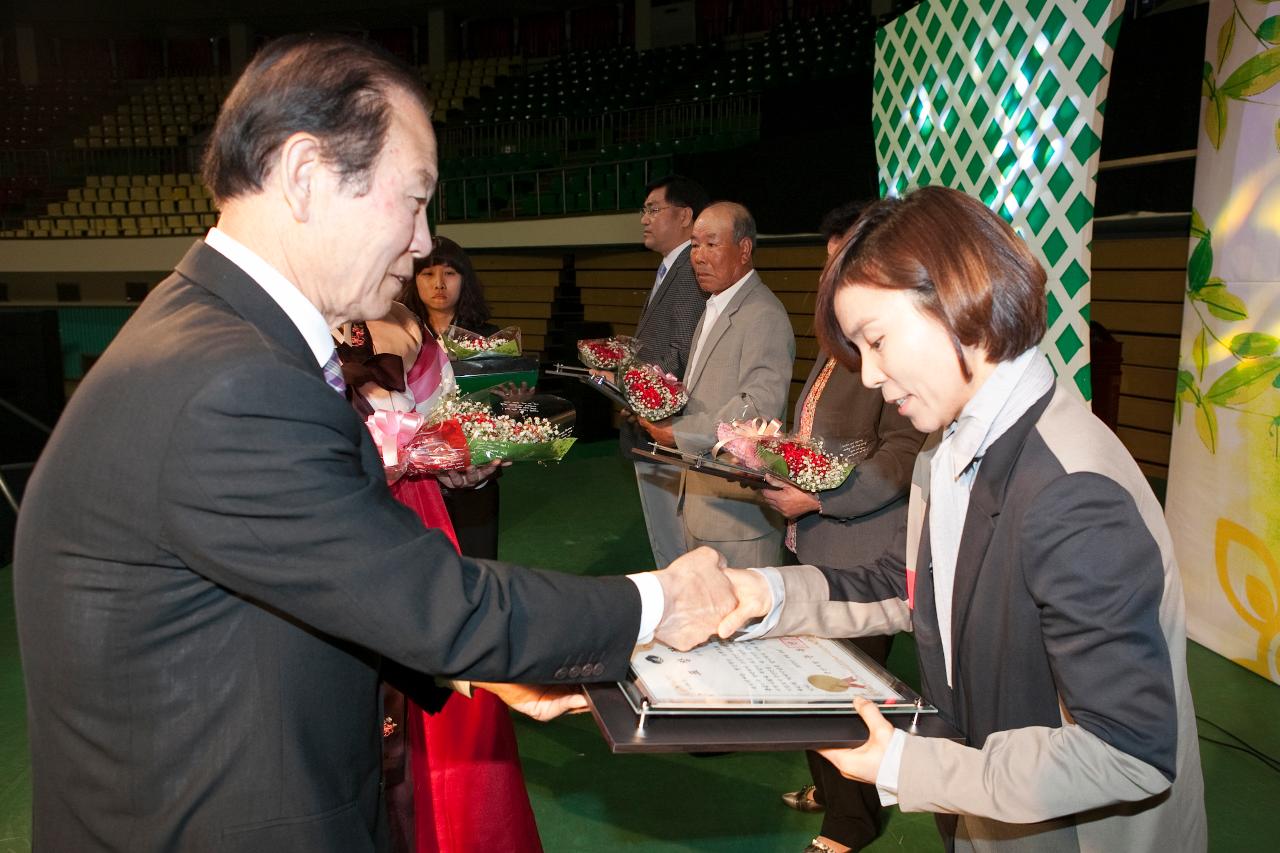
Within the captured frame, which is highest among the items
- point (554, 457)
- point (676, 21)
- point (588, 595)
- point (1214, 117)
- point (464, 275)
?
point (676, 21)

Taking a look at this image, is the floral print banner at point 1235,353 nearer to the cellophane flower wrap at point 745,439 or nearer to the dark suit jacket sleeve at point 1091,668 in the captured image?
the cellophane flower wrap at point 745,439

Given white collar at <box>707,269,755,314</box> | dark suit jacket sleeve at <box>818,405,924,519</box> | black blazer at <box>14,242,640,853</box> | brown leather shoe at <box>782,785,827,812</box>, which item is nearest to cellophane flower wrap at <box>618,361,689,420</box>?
white collar at <box>707,269,755,314</box>

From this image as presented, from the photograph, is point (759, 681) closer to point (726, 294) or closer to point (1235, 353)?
point (726, 294)

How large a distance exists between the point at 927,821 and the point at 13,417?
572cm

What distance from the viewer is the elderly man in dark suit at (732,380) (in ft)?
10.6

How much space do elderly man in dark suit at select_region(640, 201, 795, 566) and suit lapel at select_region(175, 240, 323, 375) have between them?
2175mm

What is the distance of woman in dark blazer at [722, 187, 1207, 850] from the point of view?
3.60 feet

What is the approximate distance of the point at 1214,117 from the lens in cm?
374

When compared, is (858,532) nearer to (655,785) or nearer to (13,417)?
(655,785)

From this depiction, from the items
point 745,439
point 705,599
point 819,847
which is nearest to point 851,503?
point 745,439

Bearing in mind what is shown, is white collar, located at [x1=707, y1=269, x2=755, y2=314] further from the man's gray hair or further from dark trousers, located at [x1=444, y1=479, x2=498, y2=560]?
dark trousers, located at [x1=444, y1=479, x2=498, y2=560]

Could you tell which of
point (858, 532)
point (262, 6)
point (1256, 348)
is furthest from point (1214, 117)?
point (262, 6)

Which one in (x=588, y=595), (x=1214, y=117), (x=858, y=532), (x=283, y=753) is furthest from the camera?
(x=1214, y=117)

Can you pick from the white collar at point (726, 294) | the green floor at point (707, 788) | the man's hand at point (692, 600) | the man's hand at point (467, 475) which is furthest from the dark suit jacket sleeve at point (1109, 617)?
the white collar at point (726, 294)
